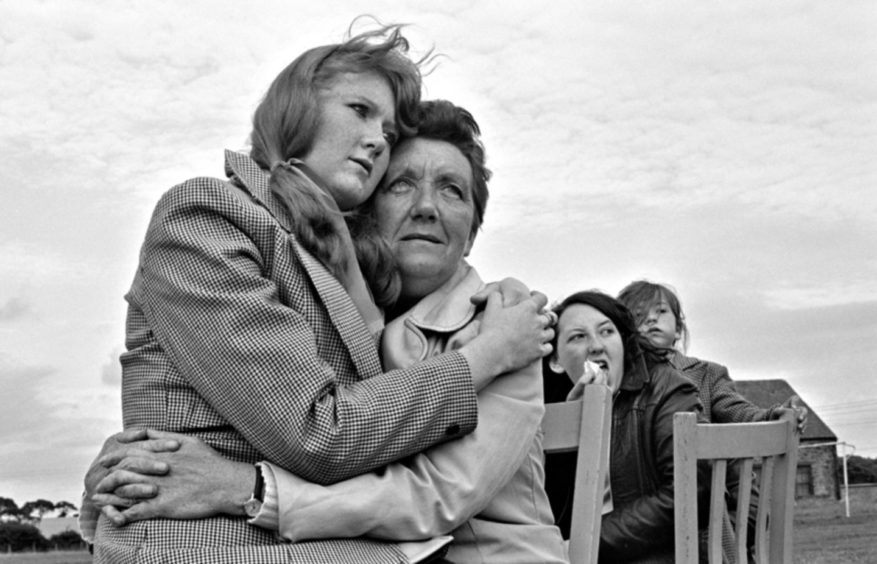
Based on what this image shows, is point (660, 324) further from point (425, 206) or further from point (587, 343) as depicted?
point (425, 206)

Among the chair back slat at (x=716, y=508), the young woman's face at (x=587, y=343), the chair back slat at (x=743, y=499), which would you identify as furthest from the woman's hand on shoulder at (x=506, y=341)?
the young woman's face at (x=587, y=343)

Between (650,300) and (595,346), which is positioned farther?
(650,300)

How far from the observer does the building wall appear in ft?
133

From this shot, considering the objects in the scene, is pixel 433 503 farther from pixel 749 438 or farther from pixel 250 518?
pixel 749 438

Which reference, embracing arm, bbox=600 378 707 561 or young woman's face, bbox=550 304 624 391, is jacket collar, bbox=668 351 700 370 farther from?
embracing arm, bbox=600 378 707 561

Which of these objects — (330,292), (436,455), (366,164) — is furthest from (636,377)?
(330,292)

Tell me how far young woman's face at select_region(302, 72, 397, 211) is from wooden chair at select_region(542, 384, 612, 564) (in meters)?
0.74

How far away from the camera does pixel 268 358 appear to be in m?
2.06

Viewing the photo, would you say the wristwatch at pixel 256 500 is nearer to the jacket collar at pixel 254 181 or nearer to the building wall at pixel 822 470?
the jacket collar at pixel 254 181

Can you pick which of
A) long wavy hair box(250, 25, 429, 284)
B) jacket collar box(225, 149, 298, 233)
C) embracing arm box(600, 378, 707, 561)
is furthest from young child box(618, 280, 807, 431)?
jacket collar box(225, 149, 298, 233)

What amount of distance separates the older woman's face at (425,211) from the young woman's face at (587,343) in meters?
1.55

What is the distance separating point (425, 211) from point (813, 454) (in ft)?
138

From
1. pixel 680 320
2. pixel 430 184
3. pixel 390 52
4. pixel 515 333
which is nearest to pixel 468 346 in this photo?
pixel 515 333

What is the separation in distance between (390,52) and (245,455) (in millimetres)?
1175
